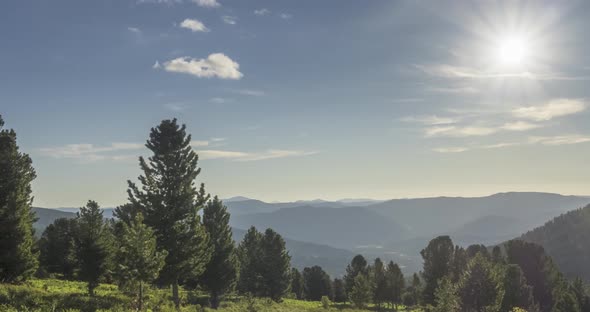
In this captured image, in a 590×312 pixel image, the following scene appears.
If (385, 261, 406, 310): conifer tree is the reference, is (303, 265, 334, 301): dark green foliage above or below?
below

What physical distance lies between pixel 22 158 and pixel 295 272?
279 feet

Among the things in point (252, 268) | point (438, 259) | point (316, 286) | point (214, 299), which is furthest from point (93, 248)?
point (316, 286)

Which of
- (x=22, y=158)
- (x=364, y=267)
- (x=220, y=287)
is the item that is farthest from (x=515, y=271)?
(x=22, y=158)

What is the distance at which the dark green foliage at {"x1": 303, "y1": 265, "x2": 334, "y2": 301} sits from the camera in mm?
109812

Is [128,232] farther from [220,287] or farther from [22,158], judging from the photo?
[220,287]

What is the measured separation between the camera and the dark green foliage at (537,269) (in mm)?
88812

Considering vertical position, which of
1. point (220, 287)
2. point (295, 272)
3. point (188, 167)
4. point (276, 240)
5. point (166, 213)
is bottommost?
point (295, 272)

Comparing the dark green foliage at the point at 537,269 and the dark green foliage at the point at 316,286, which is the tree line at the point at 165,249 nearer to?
the dark green foliage at the point at 537,269

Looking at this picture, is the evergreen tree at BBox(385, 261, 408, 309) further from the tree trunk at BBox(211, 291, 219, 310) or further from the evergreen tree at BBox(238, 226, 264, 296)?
the tree trunk at BBox(211, 291, 219, 310)

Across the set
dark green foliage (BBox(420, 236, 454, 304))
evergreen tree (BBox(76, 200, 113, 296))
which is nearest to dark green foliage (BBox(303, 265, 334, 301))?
dark green foliage (BBox(420, 236, 454, 304))

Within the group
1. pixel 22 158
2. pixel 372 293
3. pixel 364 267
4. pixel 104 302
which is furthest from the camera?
pixel 364 267

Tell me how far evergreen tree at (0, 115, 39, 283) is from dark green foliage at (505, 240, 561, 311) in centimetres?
9540

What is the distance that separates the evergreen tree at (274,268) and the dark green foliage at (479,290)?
32061 mm

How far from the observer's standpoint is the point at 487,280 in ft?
139
